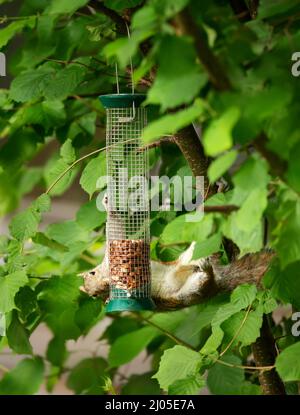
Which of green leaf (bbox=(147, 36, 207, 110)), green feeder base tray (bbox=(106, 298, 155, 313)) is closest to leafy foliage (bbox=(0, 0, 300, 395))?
green leaf (bbox=(147, 36, 207, 110))

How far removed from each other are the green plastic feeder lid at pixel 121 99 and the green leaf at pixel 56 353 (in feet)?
3.16

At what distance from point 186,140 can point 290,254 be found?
2.22 feet

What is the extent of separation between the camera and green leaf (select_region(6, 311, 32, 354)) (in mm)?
2238

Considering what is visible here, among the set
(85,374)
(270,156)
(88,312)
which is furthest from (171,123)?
(85,374)

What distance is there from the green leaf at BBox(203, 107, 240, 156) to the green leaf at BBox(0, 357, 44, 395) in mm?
1606

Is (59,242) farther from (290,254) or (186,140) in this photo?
(290,254)

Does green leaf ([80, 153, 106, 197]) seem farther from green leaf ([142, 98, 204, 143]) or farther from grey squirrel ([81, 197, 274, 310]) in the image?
green leaf ([142, 98, 204, 143])

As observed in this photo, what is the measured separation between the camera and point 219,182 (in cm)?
217

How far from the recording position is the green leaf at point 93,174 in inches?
84.4

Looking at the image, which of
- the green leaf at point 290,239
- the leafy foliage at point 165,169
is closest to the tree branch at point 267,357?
the leafy foliage at point 165,169

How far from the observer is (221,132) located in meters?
1.19

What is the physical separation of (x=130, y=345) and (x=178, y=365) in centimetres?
62

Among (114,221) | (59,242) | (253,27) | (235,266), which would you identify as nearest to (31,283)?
(59,242)

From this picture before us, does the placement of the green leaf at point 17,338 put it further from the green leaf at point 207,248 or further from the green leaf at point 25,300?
the green leaf at point 207,248
